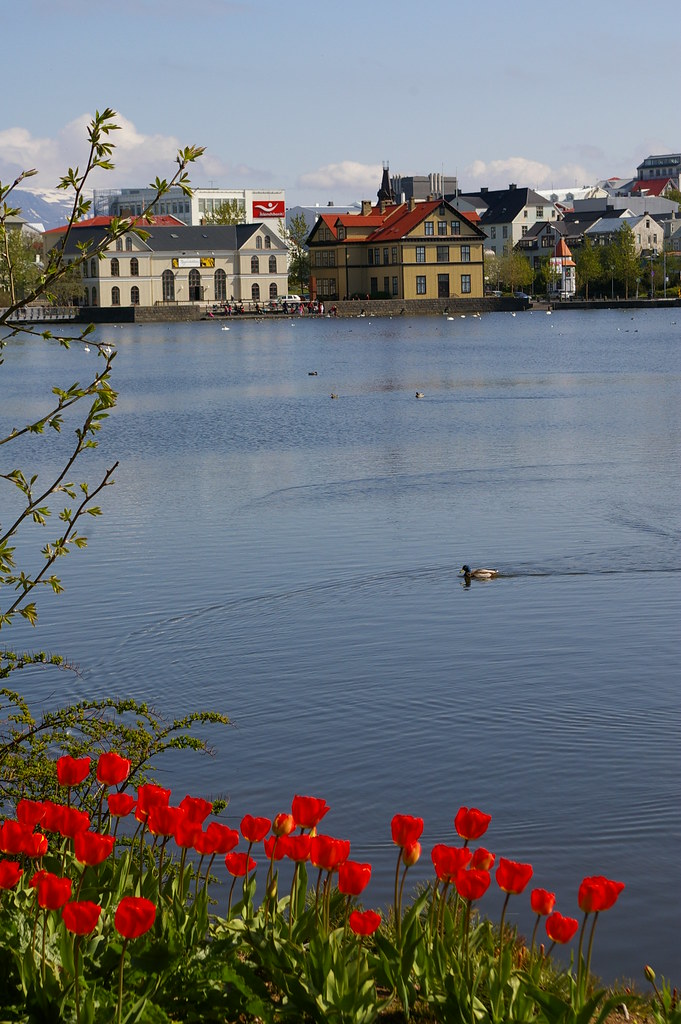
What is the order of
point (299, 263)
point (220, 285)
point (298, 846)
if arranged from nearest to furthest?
1. point (298, 846)
2. point (220, 285)
3. point (299, 263)

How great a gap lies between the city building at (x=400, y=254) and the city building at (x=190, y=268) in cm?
462

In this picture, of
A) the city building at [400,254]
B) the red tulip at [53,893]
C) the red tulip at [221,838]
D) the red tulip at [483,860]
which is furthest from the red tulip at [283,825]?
the city building at [400,254]

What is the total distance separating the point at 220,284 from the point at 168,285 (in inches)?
238

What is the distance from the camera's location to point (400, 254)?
124m

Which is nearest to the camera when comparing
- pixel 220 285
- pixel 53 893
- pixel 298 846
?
pixel 53 893

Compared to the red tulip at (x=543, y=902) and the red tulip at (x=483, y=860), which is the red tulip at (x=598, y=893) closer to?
the red tulip at (x=543, y=902)

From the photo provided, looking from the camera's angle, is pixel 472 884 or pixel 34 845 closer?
pixel 472 884

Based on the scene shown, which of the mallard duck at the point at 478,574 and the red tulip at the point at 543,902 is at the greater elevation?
the red tulip at the point at 543,902

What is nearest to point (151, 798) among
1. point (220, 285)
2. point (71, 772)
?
point (71, 772)

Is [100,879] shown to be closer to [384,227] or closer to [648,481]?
[648,481]

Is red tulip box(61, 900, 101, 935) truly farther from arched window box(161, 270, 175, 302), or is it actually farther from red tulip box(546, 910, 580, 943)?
arched window box(161, 270, 175, 302)

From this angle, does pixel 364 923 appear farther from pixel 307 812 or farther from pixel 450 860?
pixel 307 812

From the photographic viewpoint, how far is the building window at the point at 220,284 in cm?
12912

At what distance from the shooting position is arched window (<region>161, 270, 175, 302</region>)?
125 metres
